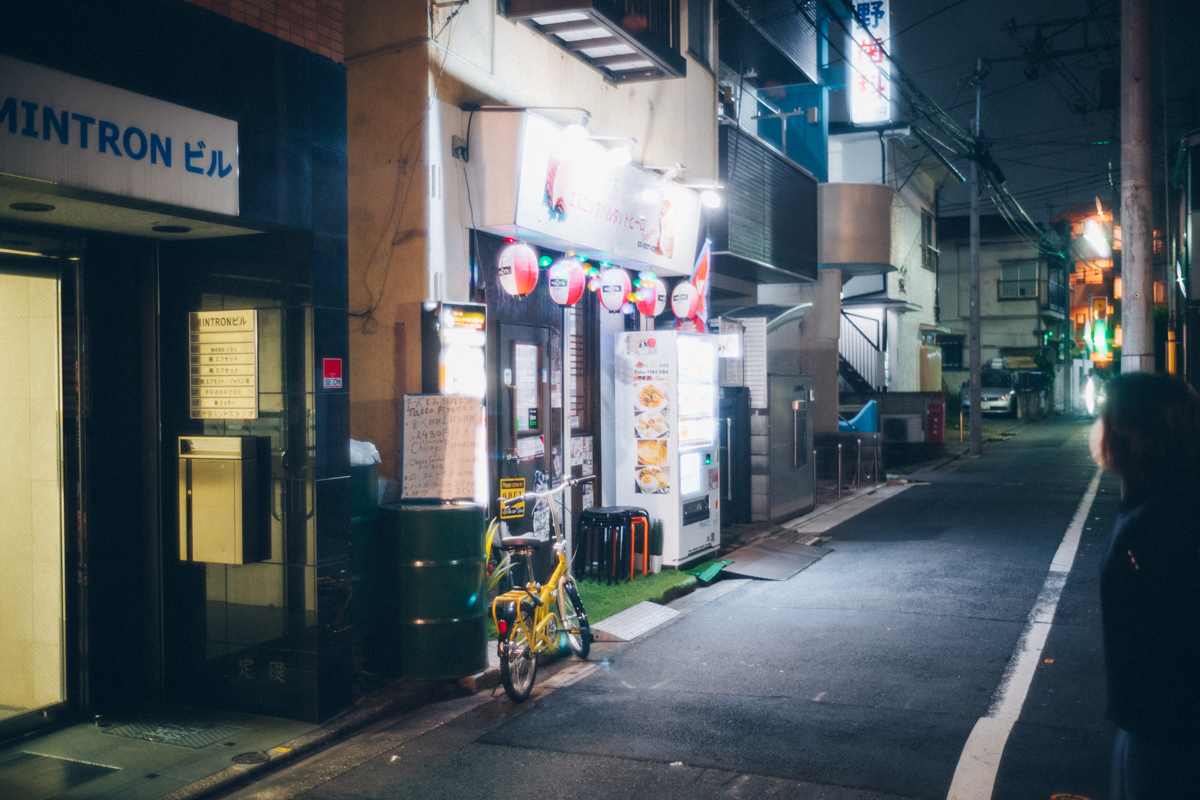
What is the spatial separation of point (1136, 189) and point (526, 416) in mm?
6281

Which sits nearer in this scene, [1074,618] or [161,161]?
[161,161]

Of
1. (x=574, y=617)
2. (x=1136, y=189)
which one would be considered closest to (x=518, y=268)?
(x=574, y=617)

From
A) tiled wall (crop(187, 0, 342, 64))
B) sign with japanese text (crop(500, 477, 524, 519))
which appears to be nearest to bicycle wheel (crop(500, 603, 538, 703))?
Result: sign with japanese text (crop(500, 477, 524, 519))

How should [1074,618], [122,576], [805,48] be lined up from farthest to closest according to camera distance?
[805,48] → [1074,618] → [122,576]

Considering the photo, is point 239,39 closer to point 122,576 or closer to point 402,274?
point 402,274

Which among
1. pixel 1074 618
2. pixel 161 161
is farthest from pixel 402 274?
pixel 1074 618

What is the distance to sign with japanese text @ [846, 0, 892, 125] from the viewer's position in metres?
23.0

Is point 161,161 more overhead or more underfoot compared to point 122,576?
more overhead

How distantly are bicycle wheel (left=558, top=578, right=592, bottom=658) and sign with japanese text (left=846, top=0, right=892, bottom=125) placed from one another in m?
17.3

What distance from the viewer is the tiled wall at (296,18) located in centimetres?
600

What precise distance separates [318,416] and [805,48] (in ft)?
54.4

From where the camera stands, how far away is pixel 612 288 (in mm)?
10703

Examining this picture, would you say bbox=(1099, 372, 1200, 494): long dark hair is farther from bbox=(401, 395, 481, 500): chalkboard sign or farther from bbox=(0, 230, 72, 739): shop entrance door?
bbox=(0, 230, 72, 739): shop entrance door

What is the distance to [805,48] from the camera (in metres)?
19.7
